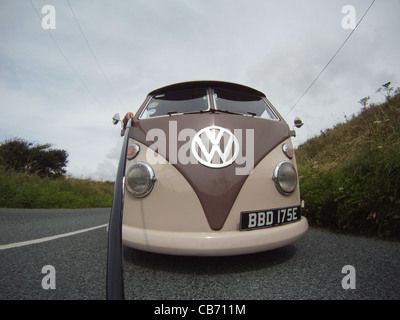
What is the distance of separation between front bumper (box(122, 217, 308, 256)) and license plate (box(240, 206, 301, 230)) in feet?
0.14

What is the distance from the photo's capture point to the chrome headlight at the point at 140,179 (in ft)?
4.54

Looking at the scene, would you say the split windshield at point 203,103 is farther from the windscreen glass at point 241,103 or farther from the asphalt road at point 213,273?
the asphalt road at point 213,273

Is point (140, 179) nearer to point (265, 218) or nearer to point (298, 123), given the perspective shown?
point (265, 218)

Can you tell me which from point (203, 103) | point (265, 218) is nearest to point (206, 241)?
point (265, 218)

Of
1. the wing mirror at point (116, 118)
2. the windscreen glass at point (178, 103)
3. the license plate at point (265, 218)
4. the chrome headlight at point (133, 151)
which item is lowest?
the license plate at point (265, 218)

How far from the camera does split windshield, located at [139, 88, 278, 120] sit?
1881 mm

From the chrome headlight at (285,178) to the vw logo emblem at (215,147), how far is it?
0.36 meters

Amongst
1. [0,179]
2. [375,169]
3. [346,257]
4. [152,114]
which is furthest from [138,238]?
[0,179]

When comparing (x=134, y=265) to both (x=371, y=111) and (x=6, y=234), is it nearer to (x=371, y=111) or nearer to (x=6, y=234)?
(x=6, y=234)

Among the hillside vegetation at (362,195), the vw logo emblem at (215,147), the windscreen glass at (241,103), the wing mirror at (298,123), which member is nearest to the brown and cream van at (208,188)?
the vw logo emblem at (215,147)

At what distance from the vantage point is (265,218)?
55.0 inches

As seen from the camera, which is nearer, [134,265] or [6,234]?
[134,265]

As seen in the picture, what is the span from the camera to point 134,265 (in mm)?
1384
